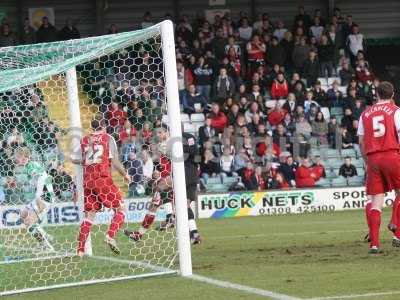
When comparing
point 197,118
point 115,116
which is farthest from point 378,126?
point 197,118

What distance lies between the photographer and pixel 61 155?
1459 centimetres

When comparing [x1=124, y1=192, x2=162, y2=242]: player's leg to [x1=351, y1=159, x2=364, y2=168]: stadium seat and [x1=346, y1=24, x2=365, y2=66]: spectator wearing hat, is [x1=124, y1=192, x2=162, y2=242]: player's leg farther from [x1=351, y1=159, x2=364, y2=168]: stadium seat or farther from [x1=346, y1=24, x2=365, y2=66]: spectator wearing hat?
[x1=346, y1=24, x2=365, y2=66]: spectator wearing hat

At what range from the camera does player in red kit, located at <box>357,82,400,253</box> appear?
11.2 meters

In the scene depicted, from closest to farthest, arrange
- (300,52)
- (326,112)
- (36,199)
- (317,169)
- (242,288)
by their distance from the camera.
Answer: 1. (242,288)
2. (36,199)
3. (317,169)
4. (326,112)
5. (300,52)

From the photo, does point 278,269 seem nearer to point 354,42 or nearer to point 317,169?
point 317,169

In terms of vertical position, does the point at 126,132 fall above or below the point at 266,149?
above

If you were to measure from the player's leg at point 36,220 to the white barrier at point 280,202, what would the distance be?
793 centimetres

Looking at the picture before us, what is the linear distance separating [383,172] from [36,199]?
5481 millimetres

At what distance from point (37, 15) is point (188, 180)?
1612 cm

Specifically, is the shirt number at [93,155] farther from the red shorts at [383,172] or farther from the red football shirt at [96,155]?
the red shorts at [383,172]

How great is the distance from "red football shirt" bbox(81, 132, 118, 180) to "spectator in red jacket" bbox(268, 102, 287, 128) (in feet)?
43.1

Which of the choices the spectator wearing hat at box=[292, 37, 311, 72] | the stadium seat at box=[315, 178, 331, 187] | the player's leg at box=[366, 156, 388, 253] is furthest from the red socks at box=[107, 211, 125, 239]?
the spectator wearing hat at box=[292, 37, 311, 72]

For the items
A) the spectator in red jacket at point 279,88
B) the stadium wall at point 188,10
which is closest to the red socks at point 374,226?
the spectator in red jacket at point 279,88

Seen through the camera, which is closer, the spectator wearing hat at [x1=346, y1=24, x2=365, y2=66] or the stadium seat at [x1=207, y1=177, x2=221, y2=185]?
the stadium seat at [x1=207, y1=177, x2=221, y2=185]
